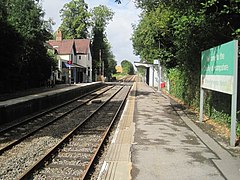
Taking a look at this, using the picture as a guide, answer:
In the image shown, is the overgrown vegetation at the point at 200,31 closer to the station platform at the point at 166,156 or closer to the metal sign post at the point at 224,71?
the metal sign post at the point at 224,71

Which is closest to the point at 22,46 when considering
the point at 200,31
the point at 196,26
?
the point at 196,26

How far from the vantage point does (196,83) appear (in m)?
15.3

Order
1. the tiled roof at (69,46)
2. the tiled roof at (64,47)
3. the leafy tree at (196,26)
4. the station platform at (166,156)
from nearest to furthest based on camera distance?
the station platform at (166,156) → the leafy tree at (196,26) → the tiled roof at (64,47) → the tiled roof at (69,46)

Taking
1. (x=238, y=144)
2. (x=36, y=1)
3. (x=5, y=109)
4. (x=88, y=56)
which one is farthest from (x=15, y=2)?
(x=88, y=56)

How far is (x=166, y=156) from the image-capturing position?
705 cm

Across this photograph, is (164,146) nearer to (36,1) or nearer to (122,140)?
(122,140)

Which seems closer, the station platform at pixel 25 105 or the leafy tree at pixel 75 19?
the station platform at pixel 25 105

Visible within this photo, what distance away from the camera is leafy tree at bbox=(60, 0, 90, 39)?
71.4 metres

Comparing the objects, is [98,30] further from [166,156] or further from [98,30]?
[166,156]

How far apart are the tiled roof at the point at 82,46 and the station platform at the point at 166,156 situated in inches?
2181

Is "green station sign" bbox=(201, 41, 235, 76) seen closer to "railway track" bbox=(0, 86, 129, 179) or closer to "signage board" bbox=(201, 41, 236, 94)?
"signage board" bbox=(201, 41, 236, 94)

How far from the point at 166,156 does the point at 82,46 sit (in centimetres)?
6065

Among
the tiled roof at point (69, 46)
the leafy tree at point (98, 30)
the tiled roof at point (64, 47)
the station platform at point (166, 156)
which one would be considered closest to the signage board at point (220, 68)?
the station platform at point (166, 156)

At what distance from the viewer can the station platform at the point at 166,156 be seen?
19.0ft
